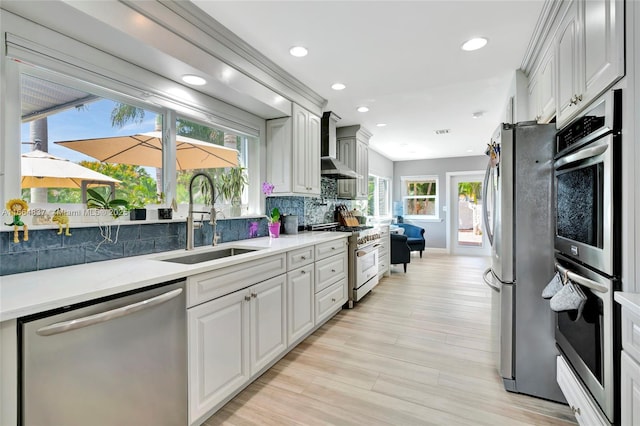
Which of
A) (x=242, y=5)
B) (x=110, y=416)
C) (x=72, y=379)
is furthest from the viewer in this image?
(x=242, y=5)

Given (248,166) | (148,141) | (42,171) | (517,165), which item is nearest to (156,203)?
(148,141)

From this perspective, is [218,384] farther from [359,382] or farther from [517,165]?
[517,165]

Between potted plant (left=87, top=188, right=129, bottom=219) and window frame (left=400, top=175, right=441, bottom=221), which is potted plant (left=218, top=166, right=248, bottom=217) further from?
window frame (left=400, top=175, right=441, bottom=221)

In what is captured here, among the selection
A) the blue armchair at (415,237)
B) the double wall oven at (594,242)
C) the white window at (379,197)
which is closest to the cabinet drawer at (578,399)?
the double wall oven at (594,242)

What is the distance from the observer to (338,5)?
1888 mm

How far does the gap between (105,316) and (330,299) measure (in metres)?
2.22

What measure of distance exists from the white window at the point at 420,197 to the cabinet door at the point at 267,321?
6.59 m

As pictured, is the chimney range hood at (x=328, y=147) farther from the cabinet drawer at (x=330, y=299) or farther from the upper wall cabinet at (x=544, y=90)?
the upper wall cabinet at (x=544, y=90)

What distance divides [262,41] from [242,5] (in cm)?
41

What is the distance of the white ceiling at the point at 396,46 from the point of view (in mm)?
1924

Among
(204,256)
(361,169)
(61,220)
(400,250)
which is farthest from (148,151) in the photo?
(400,250)

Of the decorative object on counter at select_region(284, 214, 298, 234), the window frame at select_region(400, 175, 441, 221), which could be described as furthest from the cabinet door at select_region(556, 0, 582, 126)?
the window frame at select_region(400, 175, 441, 221)

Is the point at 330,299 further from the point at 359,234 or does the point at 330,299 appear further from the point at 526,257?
the point at 526,257

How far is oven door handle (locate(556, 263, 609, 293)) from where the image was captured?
1270 mm
